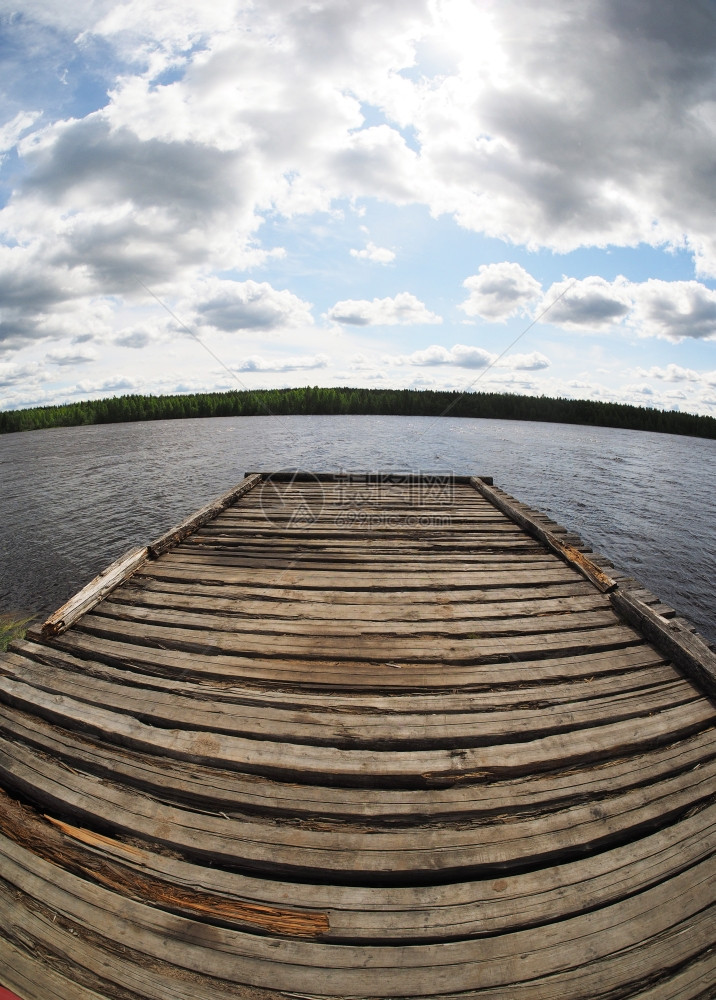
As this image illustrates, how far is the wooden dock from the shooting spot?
1.88 m

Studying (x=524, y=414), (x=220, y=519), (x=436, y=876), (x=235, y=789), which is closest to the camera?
(x=436, y=876)

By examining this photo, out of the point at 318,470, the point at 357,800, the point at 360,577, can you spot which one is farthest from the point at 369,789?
the point at 318,470

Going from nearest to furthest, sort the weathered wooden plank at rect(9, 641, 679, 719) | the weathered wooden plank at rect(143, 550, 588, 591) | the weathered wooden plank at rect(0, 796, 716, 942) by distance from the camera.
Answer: the weathered wooden plank at rect(0, 796, 716, 942)
the weathered wooden plank at rect(9, 641, 679, 719)
the weathered wooden plank at rect(143, 550, 588, 591)

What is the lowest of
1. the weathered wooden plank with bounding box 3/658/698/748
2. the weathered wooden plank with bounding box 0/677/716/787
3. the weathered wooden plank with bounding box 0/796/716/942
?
the weathered wooden plank with bounding box 0/796/716/942

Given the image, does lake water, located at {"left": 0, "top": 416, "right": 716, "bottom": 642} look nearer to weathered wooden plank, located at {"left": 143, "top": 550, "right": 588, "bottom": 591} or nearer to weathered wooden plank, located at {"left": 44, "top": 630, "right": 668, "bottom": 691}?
weathered wooden plank, located at {"left": 143, "top": 550, "right": 588, "bottom": 591}

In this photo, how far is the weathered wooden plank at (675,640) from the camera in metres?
3.47

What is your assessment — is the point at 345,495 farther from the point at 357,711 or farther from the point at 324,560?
A: the point at 357,711

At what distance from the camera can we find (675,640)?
3.78 metres

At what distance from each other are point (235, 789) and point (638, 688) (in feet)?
9.75

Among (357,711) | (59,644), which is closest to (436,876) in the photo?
(357,711)

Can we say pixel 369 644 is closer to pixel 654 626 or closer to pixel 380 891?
pixel 380 891

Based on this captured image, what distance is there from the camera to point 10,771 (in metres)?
2.69

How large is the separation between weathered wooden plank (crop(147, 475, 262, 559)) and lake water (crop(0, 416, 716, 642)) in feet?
13.0

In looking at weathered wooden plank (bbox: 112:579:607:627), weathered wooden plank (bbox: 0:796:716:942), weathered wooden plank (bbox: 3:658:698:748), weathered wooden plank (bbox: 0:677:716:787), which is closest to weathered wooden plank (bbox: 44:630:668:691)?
weathered wooden plank (bbox: 3:658:698:748)
